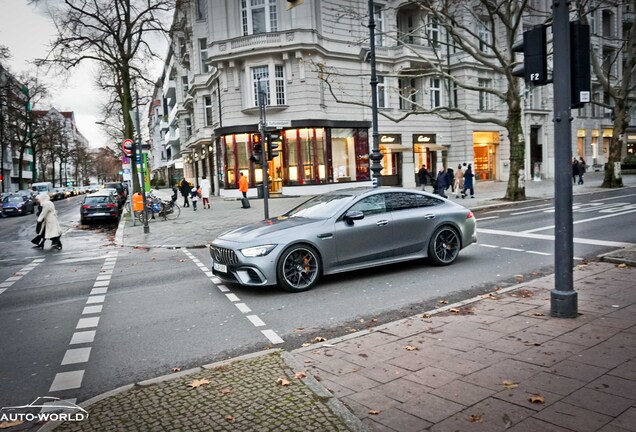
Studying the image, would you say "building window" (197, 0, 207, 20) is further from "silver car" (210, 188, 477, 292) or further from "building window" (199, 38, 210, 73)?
"silver car" (210, 188, 477, 292)

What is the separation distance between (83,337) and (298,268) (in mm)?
3182

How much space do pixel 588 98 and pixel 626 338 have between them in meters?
2.54

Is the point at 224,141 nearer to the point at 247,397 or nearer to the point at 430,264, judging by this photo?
the point at 430,264

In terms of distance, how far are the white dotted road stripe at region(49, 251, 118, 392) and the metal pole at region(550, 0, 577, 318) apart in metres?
5.09

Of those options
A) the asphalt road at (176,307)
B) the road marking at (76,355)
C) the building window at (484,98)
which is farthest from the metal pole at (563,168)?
the building window at (484,98)

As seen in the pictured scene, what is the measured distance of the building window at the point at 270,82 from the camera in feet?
104

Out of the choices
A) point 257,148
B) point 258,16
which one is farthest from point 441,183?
point 258,16

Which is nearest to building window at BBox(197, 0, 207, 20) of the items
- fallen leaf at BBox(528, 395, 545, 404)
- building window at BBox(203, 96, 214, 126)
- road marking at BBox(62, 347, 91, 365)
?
building window at BBox(203, 96, 214, 126)

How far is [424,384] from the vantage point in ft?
13.4

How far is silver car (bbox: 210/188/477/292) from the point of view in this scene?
7.68m

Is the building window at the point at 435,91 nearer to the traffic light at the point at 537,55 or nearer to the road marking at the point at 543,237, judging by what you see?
the road marking at the point at 543,237

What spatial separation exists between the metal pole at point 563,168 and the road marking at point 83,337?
544cm

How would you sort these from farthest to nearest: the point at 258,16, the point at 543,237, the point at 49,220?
the point at 258,16, the point at 49,220, the point at 543,237

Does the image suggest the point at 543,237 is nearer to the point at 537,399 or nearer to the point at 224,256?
the point at 224,256
